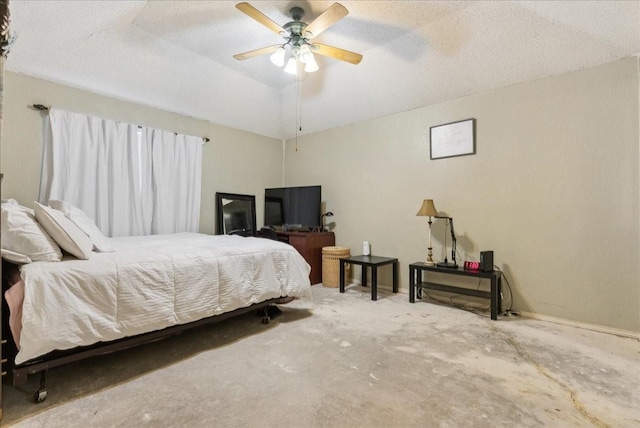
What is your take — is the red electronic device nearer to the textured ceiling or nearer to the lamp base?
the lamp base

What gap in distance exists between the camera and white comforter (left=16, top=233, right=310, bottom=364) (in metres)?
1.62

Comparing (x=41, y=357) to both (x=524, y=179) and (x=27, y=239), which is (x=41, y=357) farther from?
(x=524, y=179)

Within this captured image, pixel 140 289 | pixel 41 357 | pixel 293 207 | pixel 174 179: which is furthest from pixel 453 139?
pixel 41 357

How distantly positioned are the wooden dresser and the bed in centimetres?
153

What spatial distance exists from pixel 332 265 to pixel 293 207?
3.88 feet

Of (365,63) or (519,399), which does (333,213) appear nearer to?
(365,63)

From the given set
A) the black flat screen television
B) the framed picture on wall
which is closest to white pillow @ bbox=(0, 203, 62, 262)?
the black flat screen television

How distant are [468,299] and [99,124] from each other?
183 inches

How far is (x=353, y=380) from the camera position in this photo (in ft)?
6.17

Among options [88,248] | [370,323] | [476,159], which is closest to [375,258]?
[370,323]

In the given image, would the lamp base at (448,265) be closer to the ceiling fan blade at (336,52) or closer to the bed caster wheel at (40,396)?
the ceiling fan blade at (336,52)

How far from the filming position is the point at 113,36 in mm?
2994

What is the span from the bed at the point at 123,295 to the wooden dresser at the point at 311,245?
153 centimetres

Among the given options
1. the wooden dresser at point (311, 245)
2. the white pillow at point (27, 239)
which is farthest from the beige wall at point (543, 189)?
the white pillow at point (27, 239)
